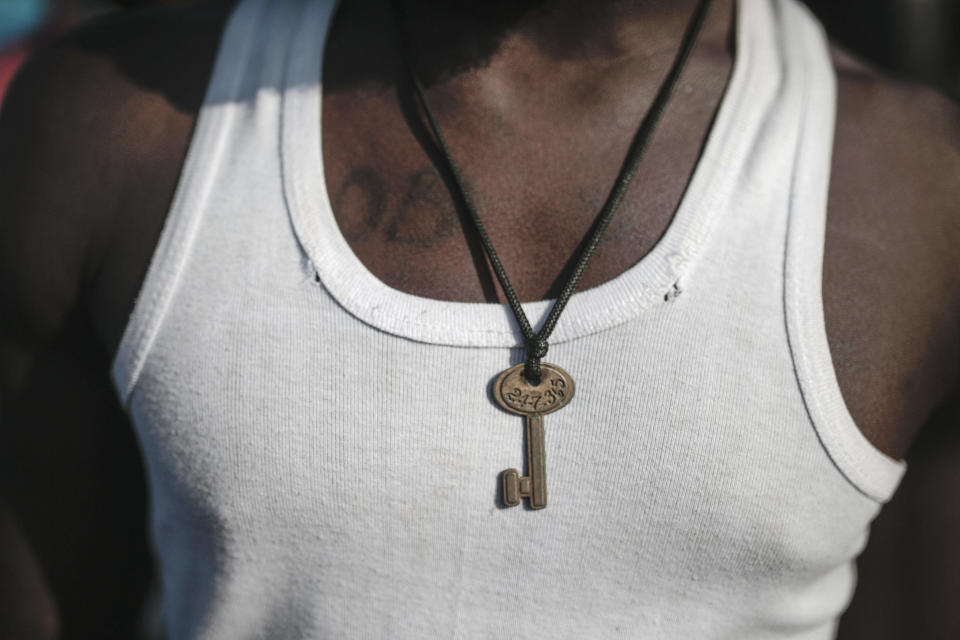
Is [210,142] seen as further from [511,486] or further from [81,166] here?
[511,486]

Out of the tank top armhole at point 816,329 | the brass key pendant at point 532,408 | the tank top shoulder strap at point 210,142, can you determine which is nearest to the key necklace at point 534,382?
the brass key pendant at point 532,408

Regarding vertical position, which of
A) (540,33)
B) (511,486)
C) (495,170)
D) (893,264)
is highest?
(540,33)

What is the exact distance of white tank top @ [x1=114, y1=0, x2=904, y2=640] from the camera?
107 cm

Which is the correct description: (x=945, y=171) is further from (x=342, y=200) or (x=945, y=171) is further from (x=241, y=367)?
(x=241, y=367)

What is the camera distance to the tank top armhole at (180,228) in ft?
3.74

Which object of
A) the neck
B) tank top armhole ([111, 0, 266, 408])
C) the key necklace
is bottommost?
the key necklace

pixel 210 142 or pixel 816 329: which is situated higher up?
pixel 210 142

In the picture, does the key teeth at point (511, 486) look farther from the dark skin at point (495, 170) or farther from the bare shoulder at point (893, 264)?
the bare shoulder at point (893, 264)

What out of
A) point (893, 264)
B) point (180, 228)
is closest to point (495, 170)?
point (180, 228)

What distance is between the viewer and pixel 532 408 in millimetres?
1062

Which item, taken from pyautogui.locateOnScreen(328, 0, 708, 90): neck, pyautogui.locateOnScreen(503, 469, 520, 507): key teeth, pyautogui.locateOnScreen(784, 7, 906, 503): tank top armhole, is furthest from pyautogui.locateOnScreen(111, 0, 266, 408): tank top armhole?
pyautogui.locateOnScreen(784, 7, 906, 503): tank top armhole

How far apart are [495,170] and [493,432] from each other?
0.38 metres

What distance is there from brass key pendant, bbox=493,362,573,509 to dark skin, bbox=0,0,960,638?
0.39 feet

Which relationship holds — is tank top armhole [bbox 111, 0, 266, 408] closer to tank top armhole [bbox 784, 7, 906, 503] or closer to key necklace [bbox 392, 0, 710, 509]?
key necklace [bbox 392, 0, 710, 509]
